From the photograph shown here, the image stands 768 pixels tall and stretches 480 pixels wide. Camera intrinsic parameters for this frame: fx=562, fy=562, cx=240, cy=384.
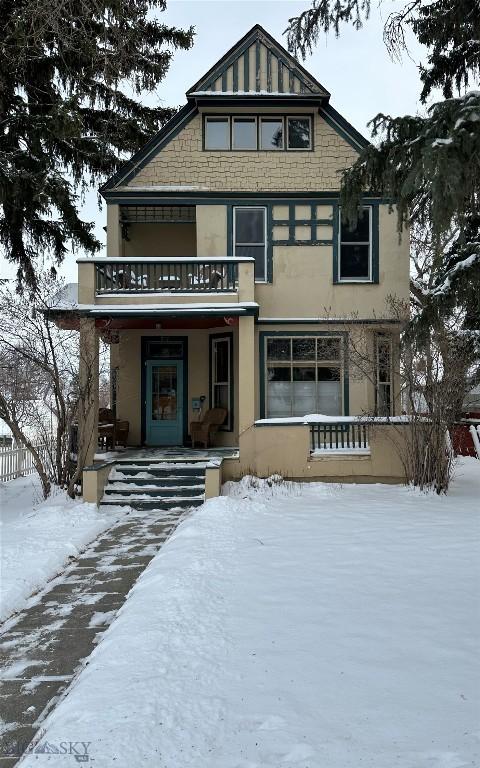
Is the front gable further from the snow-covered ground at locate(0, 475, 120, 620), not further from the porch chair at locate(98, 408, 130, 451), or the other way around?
the snow-covered ground at locate(0, 475, 120, 620)

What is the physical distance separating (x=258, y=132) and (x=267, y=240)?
289 cm

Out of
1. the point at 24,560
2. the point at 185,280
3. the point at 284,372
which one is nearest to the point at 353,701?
Answer: the point at 24,560

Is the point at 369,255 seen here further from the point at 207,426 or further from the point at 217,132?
the point at 207,426

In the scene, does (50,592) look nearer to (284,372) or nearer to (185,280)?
(185,280)

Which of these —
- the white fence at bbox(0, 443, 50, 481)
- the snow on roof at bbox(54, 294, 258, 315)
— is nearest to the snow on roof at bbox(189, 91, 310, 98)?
the snow on roof at bbox(54, 294, 258, 315)

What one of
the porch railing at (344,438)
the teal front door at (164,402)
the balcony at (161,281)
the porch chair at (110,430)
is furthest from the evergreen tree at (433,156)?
the porch chair at (110,430)

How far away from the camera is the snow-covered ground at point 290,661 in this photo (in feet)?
9.71

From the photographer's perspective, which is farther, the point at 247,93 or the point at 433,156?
the point at 247,93

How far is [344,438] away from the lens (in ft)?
41.2

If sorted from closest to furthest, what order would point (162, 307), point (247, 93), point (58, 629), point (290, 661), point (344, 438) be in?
point (290, 661) < point (58, 629) < point (162, 307) < point (344, 438) < point (247, 93)

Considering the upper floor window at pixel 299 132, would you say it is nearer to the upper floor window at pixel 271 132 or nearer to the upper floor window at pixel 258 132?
the upper floor window at pixel 258 132

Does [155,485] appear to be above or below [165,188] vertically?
below

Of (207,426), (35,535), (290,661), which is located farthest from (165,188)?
(290,661)

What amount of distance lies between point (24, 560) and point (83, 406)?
4390 millimetres
